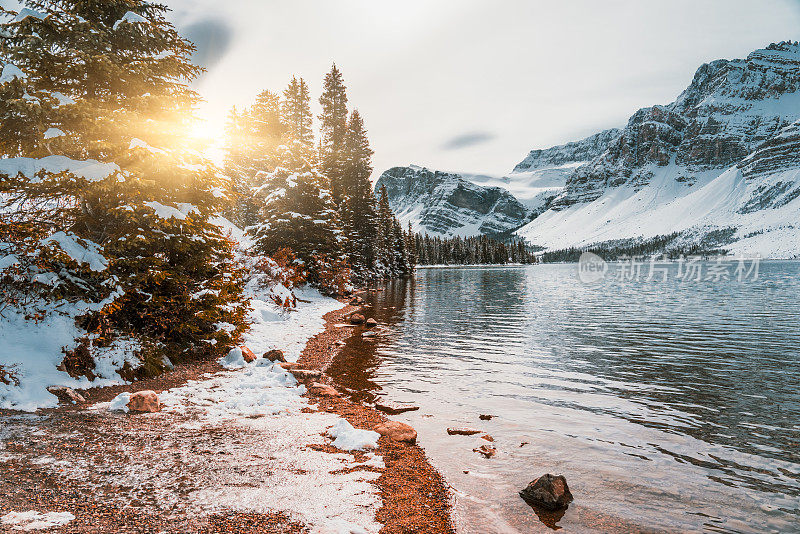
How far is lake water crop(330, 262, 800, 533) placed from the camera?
6.19 meters

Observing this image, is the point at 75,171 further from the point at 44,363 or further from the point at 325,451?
the point at 325,451

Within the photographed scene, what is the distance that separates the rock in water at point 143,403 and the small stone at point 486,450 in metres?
6.78

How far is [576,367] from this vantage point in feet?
50.1

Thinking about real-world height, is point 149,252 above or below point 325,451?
above

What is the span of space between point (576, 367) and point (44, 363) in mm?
16336

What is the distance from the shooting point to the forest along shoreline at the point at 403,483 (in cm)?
541

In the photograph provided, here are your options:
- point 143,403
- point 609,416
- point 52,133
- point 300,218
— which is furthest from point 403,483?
point 300,218

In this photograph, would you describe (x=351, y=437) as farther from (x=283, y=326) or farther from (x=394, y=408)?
(x=283, y=326)

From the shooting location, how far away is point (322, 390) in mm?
10609

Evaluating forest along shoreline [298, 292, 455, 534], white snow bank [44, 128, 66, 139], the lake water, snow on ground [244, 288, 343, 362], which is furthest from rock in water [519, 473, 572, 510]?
white snow bank [44, 128, 66, 139]

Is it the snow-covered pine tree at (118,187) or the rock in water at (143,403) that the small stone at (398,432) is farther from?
the snow-covered pine tree at (118,187)

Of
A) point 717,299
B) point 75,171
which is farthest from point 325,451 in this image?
point 717,299

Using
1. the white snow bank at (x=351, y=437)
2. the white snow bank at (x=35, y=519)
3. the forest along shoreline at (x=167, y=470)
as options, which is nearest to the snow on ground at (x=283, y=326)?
the forest along shoreline at (x=167, y=470)

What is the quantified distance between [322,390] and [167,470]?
4.92m
